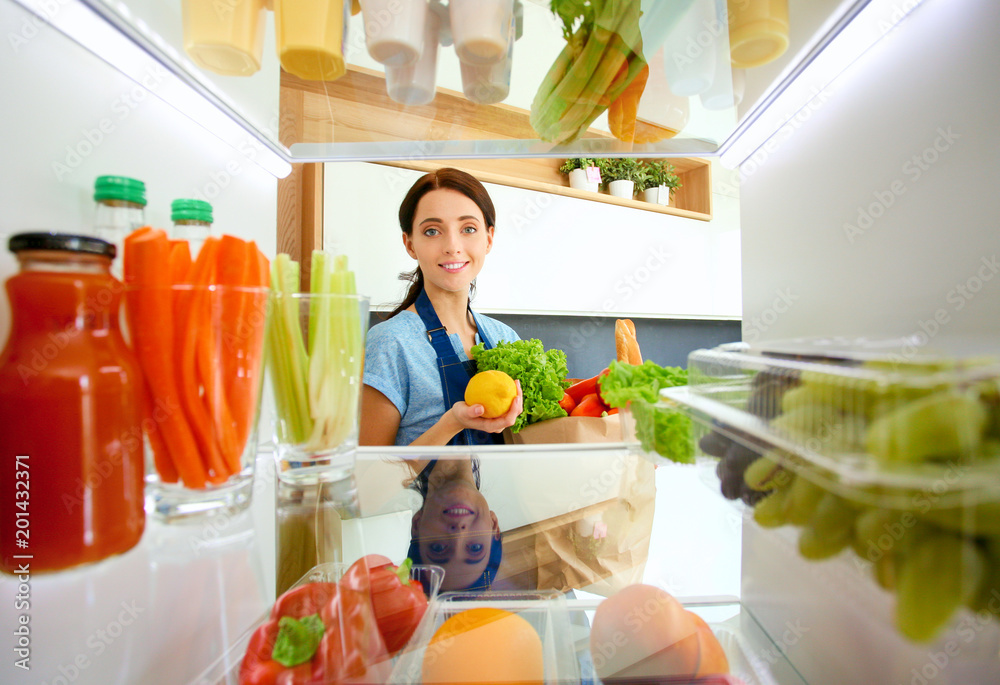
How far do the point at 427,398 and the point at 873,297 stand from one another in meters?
0.96

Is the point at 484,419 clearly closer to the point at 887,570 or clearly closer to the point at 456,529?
the point at 456,529

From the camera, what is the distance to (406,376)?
1.20m

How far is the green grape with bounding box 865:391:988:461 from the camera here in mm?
179

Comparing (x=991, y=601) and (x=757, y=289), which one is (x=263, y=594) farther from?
(x=757, y=289)

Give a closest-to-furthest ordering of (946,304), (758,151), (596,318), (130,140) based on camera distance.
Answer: (946,304) → (130,140) → (758,151) → (596,318)

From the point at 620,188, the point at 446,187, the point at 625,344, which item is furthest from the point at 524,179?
the point at 625,344

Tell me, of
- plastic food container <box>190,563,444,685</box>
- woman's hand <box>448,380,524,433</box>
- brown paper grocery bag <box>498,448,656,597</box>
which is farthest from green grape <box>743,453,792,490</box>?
woman's hand <box>448,380,524,433</box>

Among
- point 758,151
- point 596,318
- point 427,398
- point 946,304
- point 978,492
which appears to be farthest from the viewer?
point 596,318

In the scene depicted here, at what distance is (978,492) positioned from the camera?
0.58 ft

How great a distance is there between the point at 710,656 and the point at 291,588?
10.1 inches

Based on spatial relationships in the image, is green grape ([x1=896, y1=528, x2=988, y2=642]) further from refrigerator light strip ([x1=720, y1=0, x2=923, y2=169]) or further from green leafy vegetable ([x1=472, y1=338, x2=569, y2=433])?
green leafy vegetable ([x1=472, y1=338, x2=569, y2=433])

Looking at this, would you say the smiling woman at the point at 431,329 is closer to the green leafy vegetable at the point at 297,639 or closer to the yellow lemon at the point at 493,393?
the yellow lemon at the point at 493,393

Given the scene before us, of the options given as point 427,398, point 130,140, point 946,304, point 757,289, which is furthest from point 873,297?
point 427,398

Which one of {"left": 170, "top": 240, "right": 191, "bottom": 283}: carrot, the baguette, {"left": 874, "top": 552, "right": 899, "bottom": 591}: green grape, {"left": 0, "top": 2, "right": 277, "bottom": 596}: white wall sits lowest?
{"left": 874, "top": 552, "right": 899, "bottom": 591}: green grape
